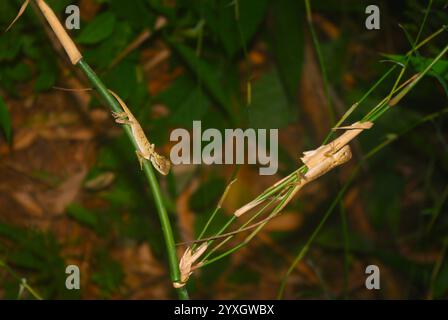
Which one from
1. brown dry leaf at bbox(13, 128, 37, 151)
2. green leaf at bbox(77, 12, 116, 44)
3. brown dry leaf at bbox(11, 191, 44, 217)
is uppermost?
green leaf at bbox(77, 12, 116, 44)

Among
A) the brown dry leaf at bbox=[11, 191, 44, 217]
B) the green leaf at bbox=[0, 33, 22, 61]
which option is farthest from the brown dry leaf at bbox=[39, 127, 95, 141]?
the green leaf at bbox=[0, 33, 22, 61]

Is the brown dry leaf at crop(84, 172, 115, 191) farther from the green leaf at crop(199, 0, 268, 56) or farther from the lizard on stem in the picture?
the lizard on stem

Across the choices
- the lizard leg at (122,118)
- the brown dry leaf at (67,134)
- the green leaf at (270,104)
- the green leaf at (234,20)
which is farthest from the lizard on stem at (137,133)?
the brown dry leaf at (67,134)

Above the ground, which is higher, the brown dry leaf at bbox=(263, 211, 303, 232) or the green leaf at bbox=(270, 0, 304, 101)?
the green leaf at bbox=(270, 0, 304, 101)

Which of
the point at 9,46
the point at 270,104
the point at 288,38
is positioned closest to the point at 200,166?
the point at 270,104

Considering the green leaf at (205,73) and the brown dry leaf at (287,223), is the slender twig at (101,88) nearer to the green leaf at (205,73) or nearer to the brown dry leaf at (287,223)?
the green leaf at (205,73)

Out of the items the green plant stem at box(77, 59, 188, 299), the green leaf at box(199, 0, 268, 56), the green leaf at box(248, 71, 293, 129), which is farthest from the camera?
the green leaf at box(248, 71, 293, 129)
